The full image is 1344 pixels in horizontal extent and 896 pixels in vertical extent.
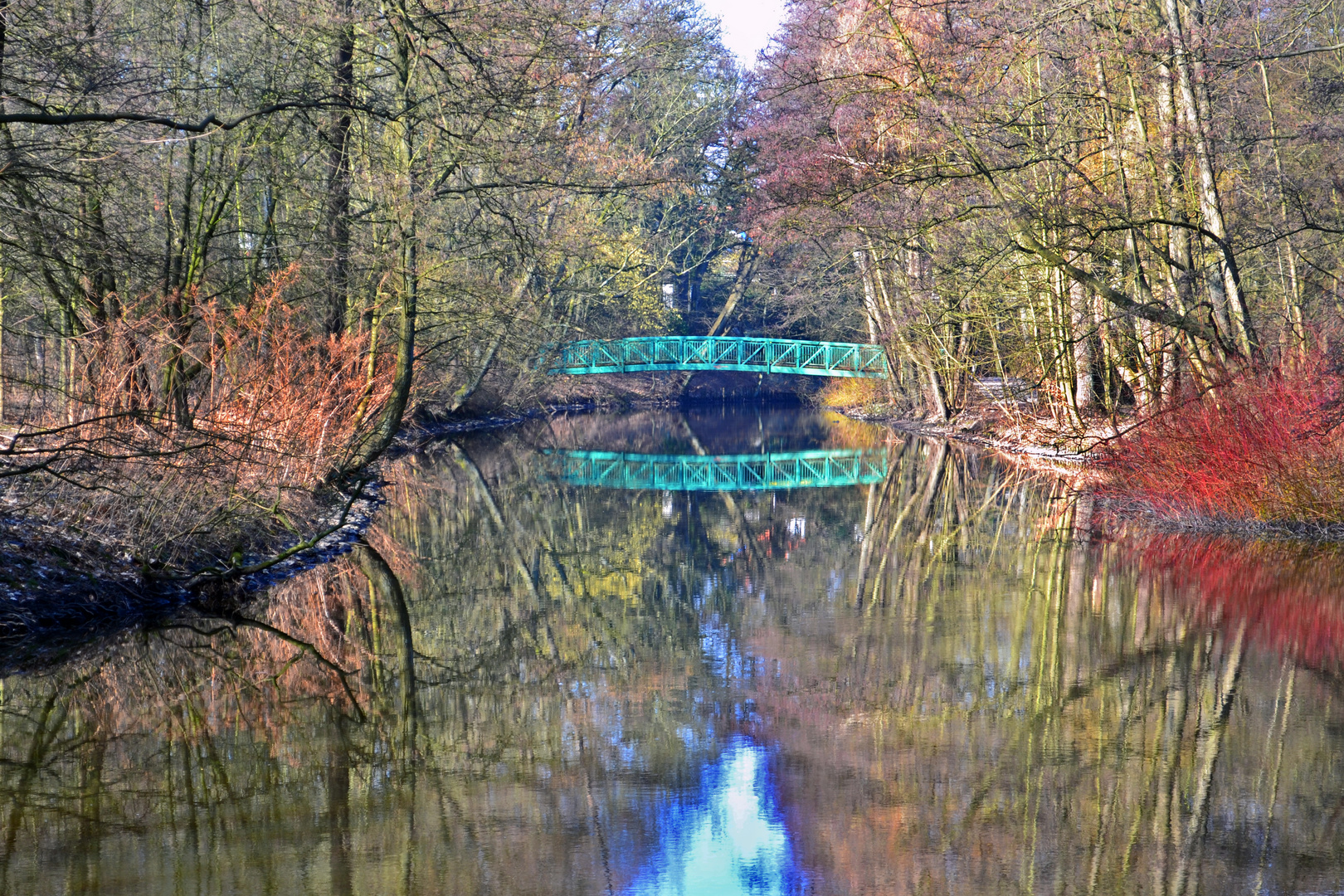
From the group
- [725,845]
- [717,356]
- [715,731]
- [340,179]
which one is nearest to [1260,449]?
[715,731]

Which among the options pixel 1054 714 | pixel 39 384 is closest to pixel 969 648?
pixel 1054 714

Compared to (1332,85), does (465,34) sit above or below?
below

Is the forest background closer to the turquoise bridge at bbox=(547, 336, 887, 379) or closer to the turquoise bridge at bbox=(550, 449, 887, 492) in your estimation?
the turquoise bridge at bbox=(550, 449, 887, 492)

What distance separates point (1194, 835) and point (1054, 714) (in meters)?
1.46

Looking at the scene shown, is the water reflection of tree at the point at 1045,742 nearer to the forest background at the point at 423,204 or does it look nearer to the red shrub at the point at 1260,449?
the red shrub at the point at 1260,449

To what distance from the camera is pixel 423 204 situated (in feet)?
43.0

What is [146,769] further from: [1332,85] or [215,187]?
[1332,85]

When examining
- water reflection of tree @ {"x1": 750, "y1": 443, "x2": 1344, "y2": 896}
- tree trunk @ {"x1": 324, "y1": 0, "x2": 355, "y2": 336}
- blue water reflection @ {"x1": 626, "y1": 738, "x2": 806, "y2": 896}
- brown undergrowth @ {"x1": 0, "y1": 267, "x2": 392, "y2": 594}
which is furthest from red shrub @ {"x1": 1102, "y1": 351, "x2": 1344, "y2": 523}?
tree trunk @ {"x1": 324, "y1": 0, "x2": 355, "y2": 336}

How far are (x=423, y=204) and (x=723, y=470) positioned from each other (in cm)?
851

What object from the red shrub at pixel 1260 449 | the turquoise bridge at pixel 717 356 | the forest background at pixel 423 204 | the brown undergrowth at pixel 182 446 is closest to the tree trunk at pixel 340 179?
the forest background at pixel 423 204

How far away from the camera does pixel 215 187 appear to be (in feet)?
39.6

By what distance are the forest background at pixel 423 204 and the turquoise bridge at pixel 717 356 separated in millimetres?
14464

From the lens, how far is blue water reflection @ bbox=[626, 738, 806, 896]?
4.04 meters

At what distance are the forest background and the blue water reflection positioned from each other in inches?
137
